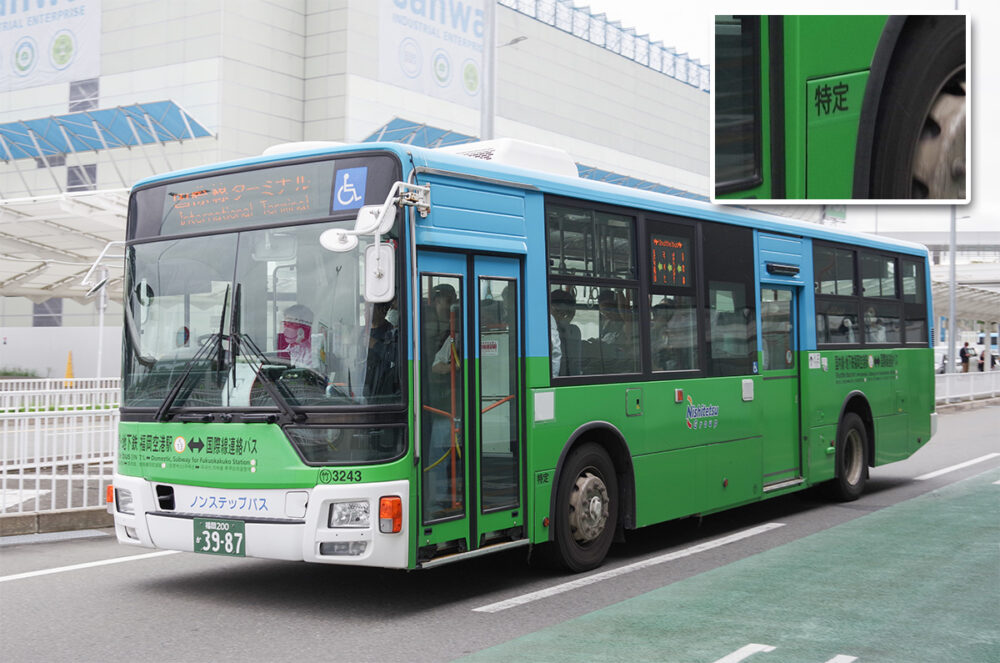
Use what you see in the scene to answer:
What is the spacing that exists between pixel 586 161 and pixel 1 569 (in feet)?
166

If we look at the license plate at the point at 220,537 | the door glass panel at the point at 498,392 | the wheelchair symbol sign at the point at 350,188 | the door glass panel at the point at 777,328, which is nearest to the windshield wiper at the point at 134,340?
the license plate at the point at 220,537

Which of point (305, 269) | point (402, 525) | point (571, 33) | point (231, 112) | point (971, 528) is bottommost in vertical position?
point (971, 528)

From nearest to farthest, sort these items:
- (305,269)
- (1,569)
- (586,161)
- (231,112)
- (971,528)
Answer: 1. (305,269)
2. (1,569)
3. (971,528)
4. (231,112)
5. (586,161)

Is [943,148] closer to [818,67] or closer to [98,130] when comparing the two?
[818,67]

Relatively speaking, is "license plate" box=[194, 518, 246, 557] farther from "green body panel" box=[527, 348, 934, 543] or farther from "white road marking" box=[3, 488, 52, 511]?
"white road marking" box=[3, 488, 52, 511]

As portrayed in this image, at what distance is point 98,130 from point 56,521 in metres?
35.8

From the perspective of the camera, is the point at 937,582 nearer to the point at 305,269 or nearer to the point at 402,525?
the point at 402,525

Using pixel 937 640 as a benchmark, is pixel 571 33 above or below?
above

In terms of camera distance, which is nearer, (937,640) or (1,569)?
(937,640)

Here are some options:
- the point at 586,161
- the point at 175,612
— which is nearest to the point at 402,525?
the point at 175,612

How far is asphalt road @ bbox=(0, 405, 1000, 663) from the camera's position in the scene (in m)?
6.14

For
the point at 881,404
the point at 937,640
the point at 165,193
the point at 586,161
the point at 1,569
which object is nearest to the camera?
the point at 937,640

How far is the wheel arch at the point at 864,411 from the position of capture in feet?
41.0

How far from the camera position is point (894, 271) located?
13.6 metres
